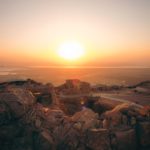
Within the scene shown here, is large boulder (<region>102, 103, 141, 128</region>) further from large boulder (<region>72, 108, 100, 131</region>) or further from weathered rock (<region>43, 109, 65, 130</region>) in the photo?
weathered rock (<region>43, 109, 65, 130</region>)

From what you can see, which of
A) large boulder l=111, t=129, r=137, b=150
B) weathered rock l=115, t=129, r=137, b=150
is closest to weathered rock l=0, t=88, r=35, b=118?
large boulder l=111, t=129, r=137, b=150

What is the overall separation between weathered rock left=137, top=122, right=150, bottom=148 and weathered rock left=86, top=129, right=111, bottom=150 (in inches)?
144

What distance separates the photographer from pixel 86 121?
2247 centimetres

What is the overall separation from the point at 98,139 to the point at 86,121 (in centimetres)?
201

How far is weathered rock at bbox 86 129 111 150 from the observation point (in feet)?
70.6

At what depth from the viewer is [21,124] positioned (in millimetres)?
22703

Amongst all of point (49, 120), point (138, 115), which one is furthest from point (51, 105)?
point (138, 115)

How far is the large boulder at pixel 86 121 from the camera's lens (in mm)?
22234

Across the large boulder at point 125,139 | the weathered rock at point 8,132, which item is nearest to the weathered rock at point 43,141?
the weathered rock at point 8,132

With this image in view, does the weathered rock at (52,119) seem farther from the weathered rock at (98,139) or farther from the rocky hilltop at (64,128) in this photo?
the weathered rock at (98,139)

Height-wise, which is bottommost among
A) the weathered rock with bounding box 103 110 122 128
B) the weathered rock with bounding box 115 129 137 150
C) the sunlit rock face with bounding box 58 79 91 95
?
the weathered rock with bounding box 115 129 137 150

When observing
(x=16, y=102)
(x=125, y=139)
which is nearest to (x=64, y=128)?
(x=16, y=102)

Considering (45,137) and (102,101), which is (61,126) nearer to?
(45,137)

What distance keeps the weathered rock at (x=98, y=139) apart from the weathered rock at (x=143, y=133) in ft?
12.0
